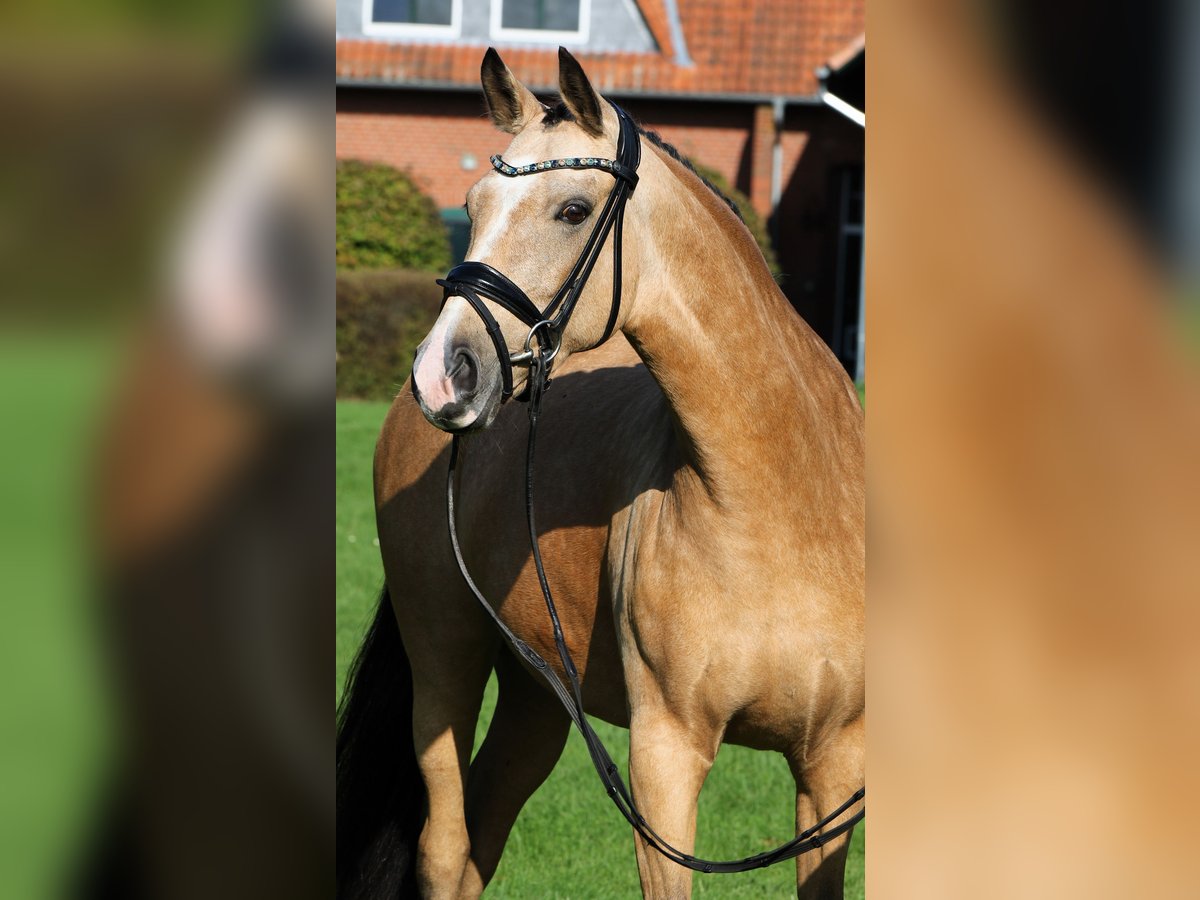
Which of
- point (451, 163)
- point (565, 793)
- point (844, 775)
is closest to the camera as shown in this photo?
point (844, 775)

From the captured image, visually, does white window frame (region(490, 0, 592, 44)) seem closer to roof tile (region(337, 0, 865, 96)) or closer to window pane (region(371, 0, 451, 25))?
roof tile (region(337, 0, 865, 96))

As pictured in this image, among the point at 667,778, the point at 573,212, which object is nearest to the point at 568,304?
the point at 573,212

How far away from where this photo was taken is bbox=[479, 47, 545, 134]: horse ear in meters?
2.55

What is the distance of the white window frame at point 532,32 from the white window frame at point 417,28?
22.2 inches

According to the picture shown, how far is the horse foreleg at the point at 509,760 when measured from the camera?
388 cm

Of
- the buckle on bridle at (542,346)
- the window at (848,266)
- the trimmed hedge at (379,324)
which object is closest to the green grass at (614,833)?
the buckle on bridle at (542,346)
